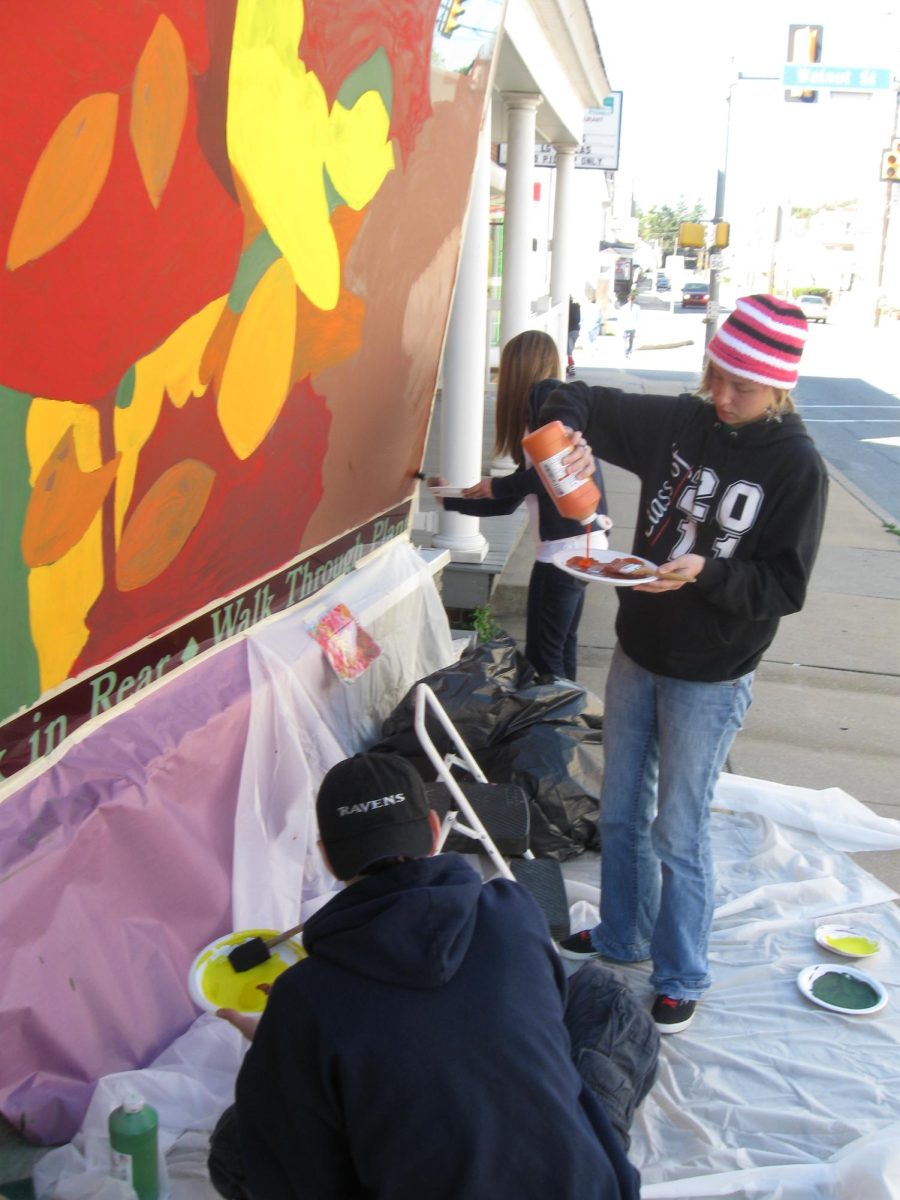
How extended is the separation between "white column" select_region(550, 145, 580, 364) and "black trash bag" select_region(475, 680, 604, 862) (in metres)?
9.35

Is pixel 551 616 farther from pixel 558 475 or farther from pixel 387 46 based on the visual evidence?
pixel 387 46

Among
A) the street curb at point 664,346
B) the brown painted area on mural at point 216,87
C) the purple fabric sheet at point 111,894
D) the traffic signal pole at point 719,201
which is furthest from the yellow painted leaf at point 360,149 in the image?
the street curb at point 664,346

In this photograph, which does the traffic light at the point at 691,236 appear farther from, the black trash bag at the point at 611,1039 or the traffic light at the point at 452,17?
the black trash bag at the point at 611,1039

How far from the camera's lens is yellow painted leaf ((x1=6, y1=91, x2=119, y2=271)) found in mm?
1780

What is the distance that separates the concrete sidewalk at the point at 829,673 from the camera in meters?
5.05

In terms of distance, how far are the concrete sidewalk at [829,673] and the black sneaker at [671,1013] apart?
1254 millimetres

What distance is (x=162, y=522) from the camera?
8.95ft

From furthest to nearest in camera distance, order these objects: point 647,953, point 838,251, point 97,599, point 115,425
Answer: point 838,251 → point 647,953 → point 97,599 → point 115,425

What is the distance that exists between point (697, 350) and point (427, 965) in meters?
31.3

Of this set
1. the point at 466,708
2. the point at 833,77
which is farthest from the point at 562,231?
the point at 833,77

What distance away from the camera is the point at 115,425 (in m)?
2.33

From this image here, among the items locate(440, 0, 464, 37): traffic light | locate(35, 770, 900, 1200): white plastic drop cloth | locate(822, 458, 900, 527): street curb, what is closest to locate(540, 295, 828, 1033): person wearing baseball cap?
locate(35, 770, 900, 1200): white plastic drop cloth

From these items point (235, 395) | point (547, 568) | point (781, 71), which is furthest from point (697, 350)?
point (235, 395)

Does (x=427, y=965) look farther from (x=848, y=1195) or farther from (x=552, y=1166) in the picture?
(x=848, y=1195)
